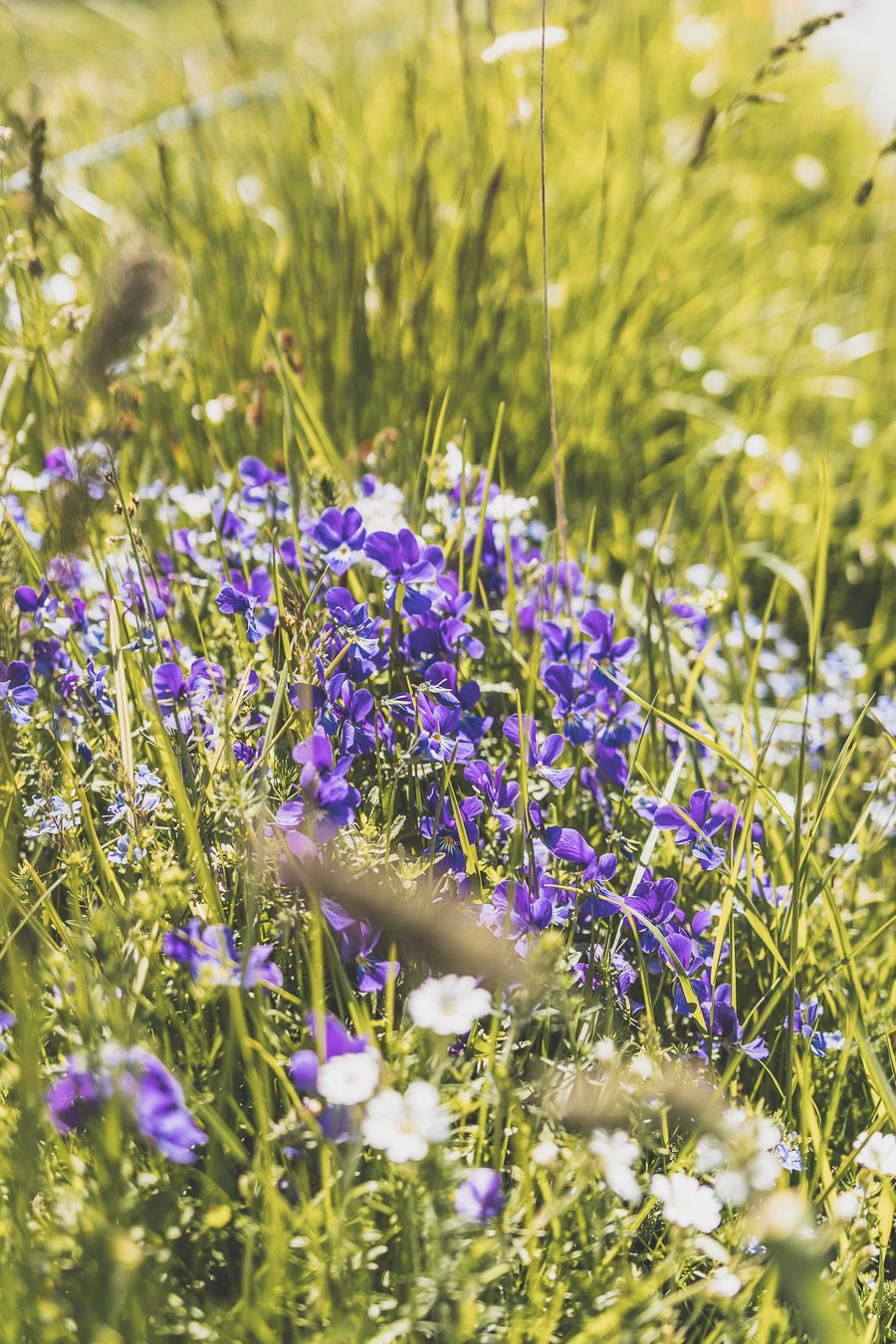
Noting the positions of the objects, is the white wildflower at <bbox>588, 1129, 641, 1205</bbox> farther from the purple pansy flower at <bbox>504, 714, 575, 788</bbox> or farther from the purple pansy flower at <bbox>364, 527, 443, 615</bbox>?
the purple pansy flower at <bbox>364, 527, 443, 615</bbox>

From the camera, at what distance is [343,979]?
1162 mm

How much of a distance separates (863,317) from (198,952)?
10.5 ft

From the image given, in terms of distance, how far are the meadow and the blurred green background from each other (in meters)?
0.02

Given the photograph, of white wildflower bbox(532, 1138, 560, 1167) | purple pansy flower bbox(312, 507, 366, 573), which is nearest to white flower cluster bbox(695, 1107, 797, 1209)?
white wildflower bbox(532, 1138, 560, 1167)

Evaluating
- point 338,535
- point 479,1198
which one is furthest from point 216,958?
point 338,535

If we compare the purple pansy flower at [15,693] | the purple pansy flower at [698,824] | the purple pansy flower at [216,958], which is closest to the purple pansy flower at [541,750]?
the purple pansy flower at [698,824]

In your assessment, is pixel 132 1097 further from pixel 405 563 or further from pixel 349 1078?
pixel 405 563

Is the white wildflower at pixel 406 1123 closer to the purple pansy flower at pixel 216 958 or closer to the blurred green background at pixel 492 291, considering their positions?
the purple pansy flower at pixel 216 958

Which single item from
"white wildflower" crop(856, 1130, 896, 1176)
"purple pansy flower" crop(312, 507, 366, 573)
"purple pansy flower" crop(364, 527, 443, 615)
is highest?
"purple pansy flower" crop(312, 507, 366, 573)

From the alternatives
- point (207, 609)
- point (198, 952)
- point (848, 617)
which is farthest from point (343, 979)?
point (848, 617)

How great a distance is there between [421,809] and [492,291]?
1.79 meters

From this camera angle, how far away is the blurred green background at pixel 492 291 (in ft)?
7.43

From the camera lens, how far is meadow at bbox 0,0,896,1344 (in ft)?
3.38

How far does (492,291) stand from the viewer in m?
2.76
